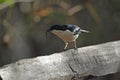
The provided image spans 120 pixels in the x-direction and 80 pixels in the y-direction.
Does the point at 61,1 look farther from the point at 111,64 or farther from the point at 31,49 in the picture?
the point at 111,64

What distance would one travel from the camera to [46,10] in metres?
2.48

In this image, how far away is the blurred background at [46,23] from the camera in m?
2.49

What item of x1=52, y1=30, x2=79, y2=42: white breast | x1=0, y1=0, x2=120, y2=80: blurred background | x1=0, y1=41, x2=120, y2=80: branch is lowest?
x1=0, y1=0, x2=120, y2=80: blurred background

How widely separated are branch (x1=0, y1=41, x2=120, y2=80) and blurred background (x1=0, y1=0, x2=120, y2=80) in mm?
1232

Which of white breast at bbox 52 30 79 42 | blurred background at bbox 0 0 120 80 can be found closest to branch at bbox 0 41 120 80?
white breast at bbox 52 30 79 42

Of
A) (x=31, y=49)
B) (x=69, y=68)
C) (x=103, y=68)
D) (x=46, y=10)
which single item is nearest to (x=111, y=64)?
(x=103, y=68)

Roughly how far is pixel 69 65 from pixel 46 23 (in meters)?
1.41

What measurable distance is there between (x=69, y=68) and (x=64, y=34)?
0.10 metres

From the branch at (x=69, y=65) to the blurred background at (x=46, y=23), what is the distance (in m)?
1.23

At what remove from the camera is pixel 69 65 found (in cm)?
116

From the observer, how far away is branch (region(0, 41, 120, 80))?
1.06 metres

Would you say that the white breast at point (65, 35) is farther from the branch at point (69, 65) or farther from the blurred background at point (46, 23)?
the blurred background at point (46, 23)

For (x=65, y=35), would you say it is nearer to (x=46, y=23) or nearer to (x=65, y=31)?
(x=65, y=31)

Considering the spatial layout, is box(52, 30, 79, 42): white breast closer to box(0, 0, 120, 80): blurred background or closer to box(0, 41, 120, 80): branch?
box(0, 41, 120, 80): branch
